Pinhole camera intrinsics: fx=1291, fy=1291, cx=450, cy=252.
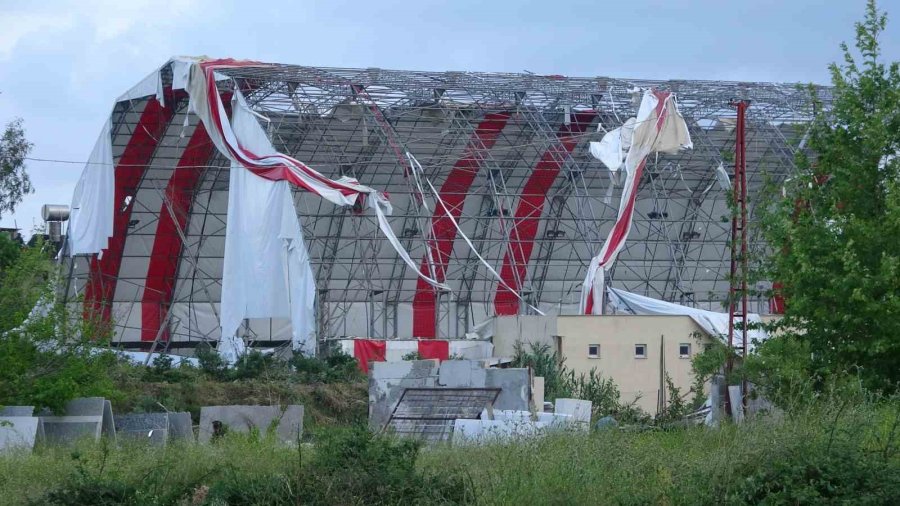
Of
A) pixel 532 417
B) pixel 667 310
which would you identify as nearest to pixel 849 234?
pixel 532 417

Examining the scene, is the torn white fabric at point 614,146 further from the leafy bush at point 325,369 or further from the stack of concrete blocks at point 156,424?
the stack of concrete blocks at point 156,424

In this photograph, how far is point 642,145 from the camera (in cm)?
2962

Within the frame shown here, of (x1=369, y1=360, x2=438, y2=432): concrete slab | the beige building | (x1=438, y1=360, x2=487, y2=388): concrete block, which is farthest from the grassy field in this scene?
the beige building

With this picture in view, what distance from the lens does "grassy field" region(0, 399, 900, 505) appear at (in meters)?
10.3

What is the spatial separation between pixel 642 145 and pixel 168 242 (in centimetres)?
1430

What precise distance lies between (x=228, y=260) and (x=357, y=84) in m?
5.46

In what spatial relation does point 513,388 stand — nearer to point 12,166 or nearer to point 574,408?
point 574,408

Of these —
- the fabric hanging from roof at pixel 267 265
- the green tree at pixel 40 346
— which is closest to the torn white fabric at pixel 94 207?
the fabric hanging from roof at pixel 267 265

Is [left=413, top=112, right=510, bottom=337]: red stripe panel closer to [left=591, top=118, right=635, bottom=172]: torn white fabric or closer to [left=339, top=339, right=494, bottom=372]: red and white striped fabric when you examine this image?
[left=339, top=339, right=494, bottom=372]: red and white striped fabric

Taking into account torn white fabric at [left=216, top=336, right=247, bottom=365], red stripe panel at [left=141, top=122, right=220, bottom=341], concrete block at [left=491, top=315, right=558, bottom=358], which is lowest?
torn white fabric at [left=216, top=336, right=247, bottom=365]

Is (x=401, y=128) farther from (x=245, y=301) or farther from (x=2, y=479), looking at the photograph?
(x=2, y=479)

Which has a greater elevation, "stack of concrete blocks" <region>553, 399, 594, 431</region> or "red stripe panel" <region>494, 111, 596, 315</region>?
"red stripe panel" <region>494, 111, 596, 315</region>

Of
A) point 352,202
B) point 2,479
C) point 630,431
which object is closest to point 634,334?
point 352,202

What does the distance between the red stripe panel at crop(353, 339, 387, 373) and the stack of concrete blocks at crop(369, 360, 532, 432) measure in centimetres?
891
